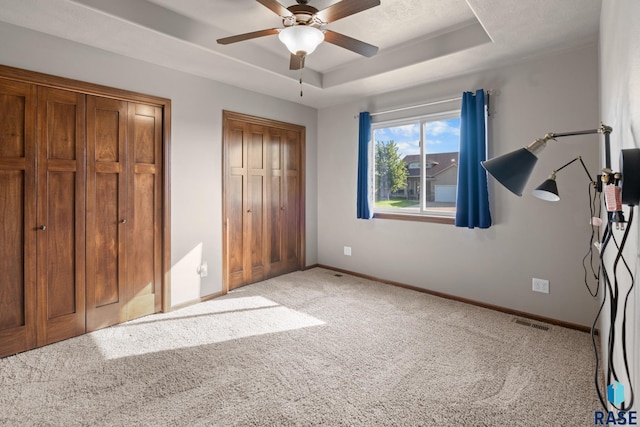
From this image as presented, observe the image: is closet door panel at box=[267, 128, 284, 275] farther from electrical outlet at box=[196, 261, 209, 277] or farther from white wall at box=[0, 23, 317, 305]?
electrical outlet at box=[196, 261, 209, 277]

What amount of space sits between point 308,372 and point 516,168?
1.81m

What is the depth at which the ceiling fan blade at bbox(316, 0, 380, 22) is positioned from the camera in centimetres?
200

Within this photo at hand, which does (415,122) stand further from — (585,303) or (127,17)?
(127,17)

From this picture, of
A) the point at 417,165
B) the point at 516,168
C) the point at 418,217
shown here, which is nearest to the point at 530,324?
the point at 418,217

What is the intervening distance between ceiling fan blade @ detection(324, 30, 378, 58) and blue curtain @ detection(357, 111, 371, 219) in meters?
1.82

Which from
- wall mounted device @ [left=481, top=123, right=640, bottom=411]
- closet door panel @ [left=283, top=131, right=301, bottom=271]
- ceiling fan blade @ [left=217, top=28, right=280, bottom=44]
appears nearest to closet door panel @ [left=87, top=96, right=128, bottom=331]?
ceiling fan blade @ [left=217, top=28, right=280, bottom=44]

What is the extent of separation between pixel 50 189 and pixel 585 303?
4.60 metres

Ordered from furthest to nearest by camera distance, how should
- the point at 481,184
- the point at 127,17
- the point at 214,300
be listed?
the point at 214,300 < the point at 481,184 < the point at 127,17

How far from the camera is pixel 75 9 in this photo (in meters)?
2.32

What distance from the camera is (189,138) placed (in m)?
3.60

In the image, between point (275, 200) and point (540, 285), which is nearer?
point (540, 285)

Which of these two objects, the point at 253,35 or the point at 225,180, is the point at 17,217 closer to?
the point at 225,180

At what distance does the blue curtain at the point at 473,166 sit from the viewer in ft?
11.1

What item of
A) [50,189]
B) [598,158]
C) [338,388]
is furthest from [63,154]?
[598,158]
